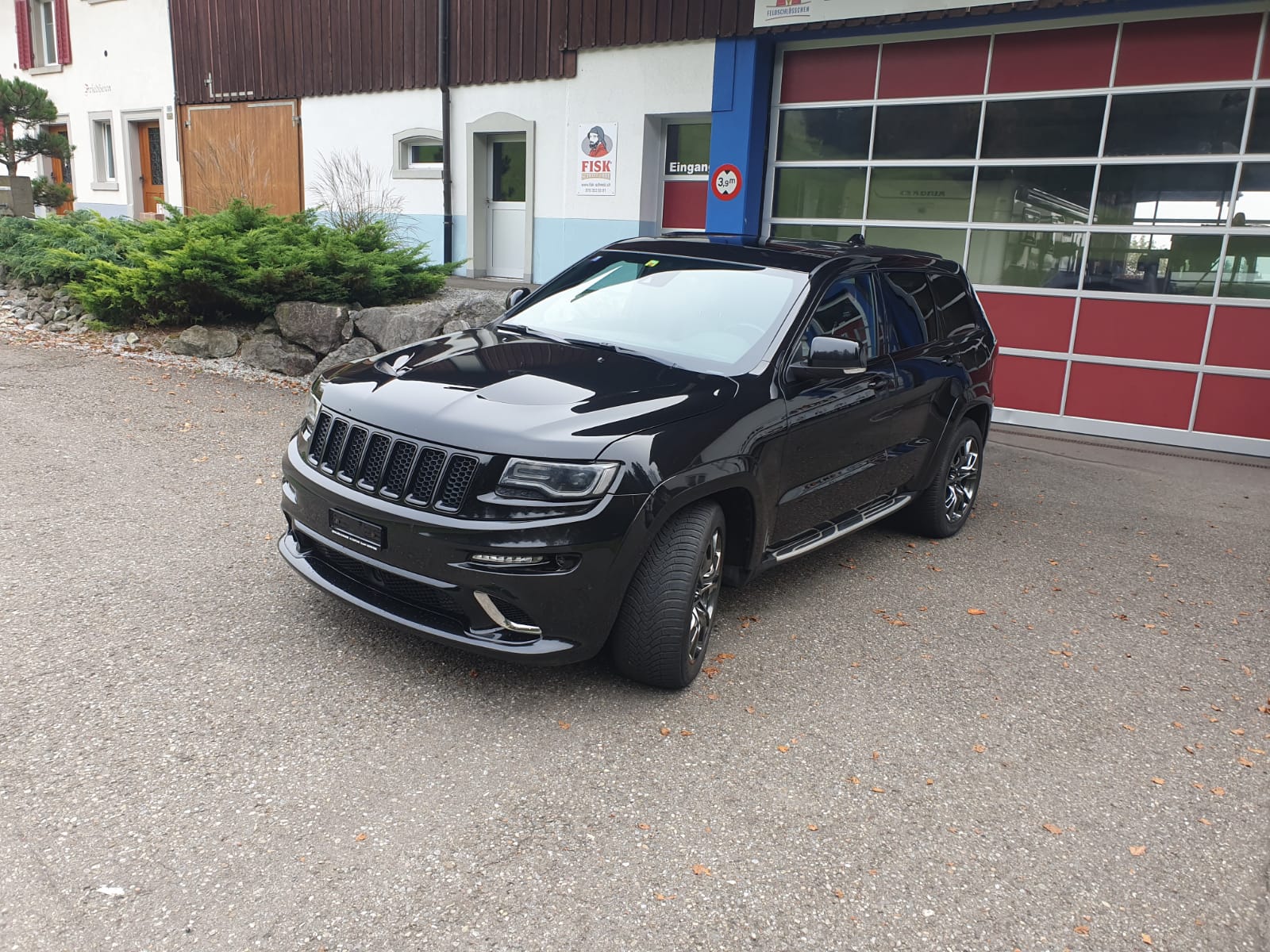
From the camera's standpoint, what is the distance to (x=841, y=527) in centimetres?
503

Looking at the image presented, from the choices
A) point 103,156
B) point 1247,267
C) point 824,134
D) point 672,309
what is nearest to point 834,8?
point 824,134

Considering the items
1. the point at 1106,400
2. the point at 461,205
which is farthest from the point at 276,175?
the point at 1106,400

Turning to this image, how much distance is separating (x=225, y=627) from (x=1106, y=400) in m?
8.82

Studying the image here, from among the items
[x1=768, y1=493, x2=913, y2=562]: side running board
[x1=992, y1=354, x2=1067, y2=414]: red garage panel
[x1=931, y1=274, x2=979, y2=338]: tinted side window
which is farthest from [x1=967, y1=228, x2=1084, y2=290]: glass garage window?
[x1=768, y1=493, x2=913, y2=562]: side running board

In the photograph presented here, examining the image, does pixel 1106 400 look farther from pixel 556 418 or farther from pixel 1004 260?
pixel 556 418

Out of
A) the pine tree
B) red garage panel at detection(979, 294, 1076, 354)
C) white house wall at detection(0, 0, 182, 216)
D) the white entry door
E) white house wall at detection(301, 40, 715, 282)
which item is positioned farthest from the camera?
white house wall at detection(0, 0, 182, 216)

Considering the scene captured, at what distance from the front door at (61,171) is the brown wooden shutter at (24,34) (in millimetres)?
1656

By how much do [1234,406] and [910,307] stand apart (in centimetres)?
560

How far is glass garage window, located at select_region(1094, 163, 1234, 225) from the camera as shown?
916 cm

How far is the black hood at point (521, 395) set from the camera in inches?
139

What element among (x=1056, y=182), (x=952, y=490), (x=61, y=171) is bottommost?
(x=952, y=490)

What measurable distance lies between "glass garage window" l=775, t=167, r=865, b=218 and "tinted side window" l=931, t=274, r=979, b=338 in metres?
4.85

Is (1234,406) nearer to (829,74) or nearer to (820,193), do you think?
(820,193)

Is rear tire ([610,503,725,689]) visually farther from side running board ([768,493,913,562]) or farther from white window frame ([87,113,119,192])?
white window frame ([87,113,119,192])
